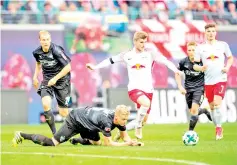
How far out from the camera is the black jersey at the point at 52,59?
56.5ft

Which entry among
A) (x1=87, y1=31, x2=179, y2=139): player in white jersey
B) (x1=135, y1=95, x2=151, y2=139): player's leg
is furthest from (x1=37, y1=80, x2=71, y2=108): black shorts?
(x1=135, y1=95, x2=151, y2=139): player's leg

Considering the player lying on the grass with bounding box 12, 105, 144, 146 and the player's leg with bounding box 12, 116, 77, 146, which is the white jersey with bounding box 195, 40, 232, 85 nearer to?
the player lying on the grass with bounding box 12, 105, 144, 146

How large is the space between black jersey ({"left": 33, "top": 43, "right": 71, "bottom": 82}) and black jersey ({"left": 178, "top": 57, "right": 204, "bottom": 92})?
8.93 ft

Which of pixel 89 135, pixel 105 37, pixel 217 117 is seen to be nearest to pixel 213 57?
pixel 217 117

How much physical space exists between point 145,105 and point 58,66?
1873 millimetres

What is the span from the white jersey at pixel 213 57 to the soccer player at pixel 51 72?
3016 millimetres

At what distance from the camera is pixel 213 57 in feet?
62.3

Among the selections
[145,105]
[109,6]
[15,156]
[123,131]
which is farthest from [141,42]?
[109,6]

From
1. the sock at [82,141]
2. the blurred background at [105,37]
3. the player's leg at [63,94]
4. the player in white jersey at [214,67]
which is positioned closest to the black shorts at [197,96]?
the player in white jersey at [214,67]

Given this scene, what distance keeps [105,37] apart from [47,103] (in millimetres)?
16670

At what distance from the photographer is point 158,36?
114ft

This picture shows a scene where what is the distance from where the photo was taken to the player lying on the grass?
1459 cm

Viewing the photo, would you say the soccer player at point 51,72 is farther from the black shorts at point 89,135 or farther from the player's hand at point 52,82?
the black shorts at point 89,135

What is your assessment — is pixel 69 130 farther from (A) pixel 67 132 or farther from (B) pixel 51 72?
(B) pixel 51 72
